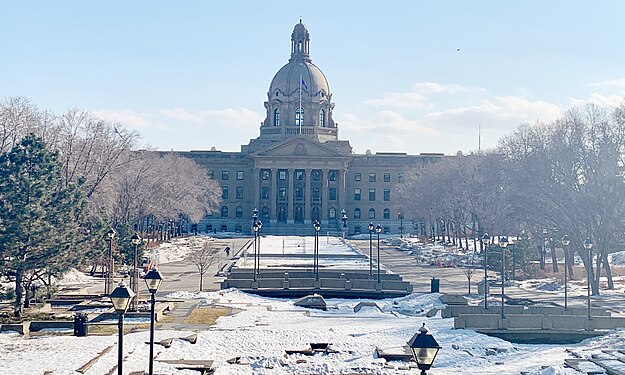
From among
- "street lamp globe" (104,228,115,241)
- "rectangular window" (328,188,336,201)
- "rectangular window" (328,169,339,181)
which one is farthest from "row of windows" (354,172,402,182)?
"street lamp globe" (104,228,115,241)

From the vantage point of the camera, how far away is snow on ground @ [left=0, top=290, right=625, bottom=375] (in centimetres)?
2198

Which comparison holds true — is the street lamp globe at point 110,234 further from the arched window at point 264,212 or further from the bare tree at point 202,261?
the arched window at point 264,212

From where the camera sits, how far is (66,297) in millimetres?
37188

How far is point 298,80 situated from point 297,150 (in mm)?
15673

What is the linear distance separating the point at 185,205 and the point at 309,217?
45.0 metres

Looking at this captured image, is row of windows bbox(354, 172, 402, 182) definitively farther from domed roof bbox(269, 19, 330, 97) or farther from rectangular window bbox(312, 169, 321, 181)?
domed roof bbox(269, 19, 330, 97)

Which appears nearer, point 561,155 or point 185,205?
point 561,155

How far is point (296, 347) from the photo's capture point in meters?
25.1

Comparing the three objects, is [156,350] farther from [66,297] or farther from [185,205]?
[185,205]

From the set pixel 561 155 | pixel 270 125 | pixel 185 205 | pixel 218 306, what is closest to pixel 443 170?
pixel 185 205

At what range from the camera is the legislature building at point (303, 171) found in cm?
12681

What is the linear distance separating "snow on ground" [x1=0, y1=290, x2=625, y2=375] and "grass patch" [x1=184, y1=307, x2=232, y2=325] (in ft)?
2.22

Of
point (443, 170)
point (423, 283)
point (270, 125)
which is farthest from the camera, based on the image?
point (270, 125)

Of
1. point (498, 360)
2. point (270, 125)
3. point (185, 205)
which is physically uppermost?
point (270, 125)
